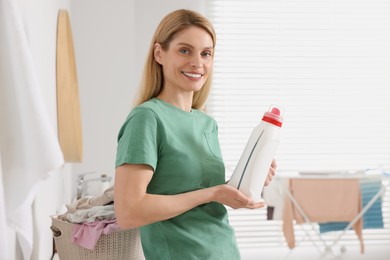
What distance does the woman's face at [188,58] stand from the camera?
1.30 m

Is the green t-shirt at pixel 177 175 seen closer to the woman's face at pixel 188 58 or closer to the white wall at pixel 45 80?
the woman's face at pixel 188 58

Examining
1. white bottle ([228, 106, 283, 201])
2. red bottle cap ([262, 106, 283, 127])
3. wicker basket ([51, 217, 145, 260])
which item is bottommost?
wicker basket ([51, 217, 145, 260])

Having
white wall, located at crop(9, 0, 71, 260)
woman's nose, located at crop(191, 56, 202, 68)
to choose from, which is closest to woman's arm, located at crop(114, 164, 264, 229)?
woman's nose, located at crop(191, 56, 202, 68)

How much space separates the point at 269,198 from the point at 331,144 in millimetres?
862

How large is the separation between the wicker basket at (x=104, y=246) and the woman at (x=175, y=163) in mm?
362

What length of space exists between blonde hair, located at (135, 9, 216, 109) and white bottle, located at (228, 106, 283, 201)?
228 millimetres

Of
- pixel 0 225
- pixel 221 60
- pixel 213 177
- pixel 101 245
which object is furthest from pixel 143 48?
pixel 0 225

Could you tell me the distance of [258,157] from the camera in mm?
1300

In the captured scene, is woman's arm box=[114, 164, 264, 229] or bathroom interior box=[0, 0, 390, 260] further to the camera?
bathroom interior box=[0, 0, 390, 260]

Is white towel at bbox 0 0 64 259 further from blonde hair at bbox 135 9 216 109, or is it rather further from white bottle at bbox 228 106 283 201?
white bottle at bbox 228 106 283 201

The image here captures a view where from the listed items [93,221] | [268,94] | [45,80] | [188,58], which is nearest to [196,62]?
[188,58]

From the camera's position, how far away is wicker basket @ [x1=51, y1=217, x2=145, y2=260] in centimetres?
168

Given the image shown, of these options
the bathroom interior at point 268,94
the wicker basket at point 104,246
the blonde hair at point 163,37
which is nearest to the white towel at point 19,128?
the blonde hair at point 163,37

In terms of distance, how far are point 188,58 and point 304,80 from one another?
3240 millimetres
